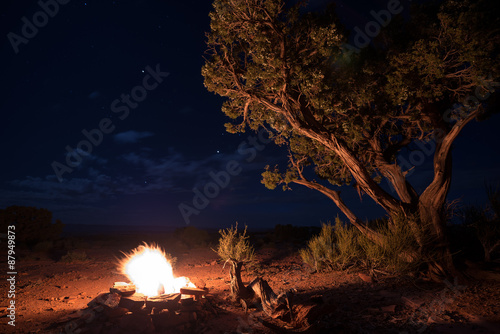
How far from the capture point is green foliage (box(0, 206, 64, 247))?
14.8 metres

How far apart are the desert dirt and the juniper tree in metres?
1.07

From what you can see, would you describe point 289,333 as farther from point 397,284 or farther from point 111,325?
point 397,284

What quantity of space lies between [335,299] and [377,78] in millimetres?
5566

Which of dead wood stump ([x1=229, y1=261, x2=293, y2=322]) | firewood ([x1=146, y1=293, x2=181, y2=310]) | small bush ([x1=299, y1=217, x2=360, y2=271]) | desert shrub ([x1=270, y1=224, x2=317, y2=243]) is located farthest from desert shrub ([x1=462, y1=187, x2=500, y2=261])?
desert shrub ([x1=270, y1=224, x2=317, y2=243])

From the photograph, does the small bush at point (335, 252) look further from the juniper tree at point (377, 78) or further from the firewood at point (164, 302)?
the firewood at point (164, 302)

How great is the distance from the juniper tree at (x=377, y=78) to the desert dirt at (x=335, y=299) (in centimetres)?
107

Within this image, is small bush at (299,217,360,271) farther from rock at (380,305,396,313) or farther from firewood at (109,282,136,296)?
firewood at (109,282,136,296)

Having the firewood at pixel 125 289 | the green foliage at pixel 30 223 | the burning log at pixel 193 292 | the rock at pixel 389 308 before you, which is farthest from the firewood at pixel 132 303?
the green foliage at pixel 30 223

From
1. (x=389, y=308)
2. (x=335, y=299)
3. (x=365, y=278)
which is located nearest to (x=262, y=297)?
(x=335, y=299)

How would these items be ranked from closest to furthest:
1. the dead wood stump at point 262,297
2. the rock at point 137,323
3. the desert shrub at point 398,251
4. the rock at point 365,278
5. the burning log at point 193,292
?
the rock at point 137,323 < the dead wood stump at point 262,297 < the burning log at point 193,292 < the rock at point 365,278 < the desert shrub at point 398,251

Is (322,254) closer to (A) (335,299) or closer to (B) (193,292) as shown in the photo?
(A) (335,299)

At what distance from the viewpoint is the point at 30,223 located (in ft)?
50.6

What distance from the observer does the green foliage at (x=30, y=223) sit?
14811 mm

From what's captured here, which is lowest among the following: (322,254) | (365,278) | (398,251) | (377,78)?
(365,278)
